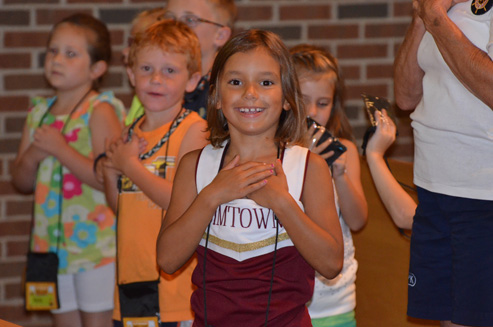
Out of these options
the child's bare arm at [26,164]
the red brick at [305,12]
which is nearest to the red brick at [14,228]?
the child's bare arm at [26,164]

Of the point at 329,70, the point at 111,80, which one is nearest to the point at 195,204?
the point at 329,70

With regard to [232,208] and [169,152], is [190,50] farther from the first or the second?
[232,208]

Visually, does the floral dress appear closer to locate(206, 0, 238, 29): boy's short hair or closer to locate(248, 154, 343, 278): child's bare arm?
locate(206, 0, 238, 29): boy's short hair

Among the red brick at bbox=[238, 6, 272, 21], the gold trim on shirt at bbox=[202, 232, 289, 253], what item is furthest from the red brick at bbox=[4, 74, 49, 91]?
the gold trim on shirt at bbox=[202, 232, 289, 253]

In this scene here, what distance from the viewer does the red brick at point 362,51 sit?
380 cm

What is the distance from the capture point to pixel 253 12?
12.3 ft

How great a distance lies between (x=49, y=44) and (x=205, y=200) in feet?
5.71

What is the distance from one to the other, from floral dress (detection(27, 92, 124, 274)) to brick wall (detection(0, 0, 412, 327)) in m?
0.55

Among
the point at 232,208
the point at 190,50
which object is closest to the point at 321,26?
the point at 190,50

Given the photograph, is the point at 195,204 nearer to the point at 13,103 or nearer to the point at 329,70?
the point at 329,70

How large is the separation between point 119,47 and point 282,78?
187 centimetres

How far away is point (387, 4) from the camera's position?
3.79 m

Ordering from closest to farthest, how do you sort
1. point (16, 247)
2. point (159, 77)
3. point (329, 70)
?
point (159, 77) < point (329, 70) < point (16, 247)

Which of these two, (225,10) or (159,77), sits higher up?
(225,10)
